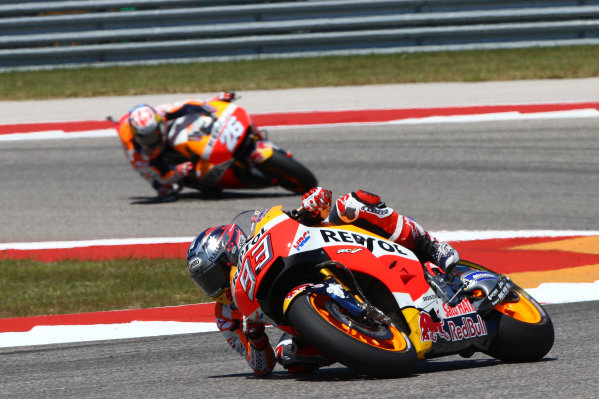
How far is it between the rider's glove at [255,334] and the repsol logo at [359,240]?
651 mm

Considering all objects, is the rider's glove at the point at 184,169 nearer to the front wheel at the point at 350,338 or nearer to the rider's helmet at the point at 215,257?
the rider's helmet at the point at 215,257

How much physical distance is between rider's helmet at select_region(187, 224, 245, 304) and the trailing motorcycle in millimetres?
97

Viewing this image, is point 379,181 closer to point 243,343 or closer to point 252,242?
point 243,343

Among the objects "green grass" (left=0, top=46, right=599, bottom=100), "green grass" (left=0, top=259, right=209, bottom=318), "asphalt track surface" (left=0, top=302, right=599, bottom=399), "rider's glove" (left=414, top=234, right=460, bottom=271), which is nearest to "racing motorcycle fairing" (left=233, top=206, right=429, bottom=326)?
"rider's glove" (left=414, top=234, right=460, bottom=271)

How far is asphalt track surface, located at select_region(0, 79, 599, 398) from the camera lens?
16.1 ft

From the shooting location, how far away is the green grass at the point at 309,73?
55.5 ft

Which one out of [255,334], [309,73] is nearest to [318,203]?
[255,334]

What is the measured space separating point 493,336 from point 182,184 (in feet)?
24.3

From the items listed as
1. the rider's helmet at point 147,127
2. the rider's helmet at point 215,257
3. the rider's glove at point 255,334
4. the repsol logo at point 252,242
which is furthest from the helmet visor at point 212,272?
the rider's helmet at point 147,127

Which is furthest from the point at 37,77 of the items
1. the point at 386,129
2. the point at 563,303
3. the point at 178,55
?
the point at 563,303

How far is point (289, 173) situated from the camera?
11.8 meters

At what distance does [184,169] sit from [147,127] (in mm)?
729

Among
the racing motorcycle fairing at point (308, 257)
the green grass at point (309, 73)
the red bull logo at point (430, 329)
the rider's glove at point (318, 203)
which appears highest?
the rider's glove at point (318, 203)

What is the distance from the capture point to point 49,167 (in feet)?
44.0
